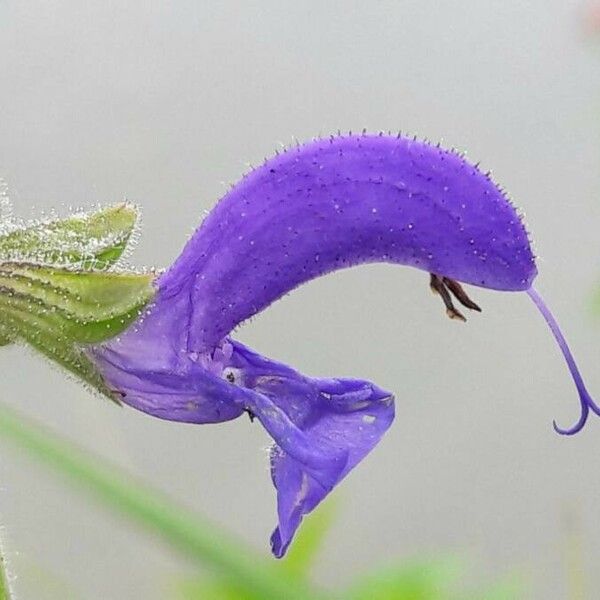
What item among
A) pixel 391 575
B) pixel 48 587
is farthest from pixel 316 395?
pixel 48 587

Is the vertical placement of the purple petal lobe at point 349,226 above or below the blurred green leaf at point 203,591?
above

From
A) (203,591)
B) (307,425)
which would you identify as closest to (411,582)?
(203,591)

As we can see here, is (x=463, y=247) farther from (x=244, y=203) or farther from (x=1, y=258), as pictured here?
(x=1, y=258)

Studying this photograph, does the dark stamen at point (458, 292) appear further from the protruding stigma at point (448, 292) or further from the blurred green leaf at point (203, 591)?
the blurred green leaf at point (203, 591)

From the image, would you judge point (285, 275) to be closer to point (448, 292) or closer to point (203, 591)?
point (448, 292)

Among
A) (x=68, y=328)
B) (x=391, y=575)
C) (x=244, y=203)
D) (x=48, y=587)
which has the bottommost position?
(x=48, y=587)

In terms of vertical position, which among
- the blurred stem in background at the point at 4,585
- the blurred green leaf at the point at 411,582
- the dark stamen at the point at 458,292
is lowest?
the blurred green leaf at the point at 411,582

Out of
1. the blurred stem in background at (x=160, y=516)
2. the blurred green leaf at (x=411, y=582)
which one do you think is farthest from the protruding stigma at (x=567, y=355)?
the blurred green leaf at (x=411, y=582)
